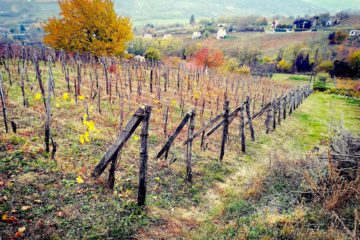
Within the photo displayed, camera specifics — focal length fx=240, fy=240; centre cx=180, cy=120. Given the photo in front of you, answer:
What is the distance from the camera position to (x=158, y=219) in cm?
468

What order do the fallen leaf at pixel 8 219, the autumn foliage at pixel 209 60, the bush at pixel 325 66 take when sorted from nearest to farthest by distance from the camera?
the fallen leaf at pixel 8 219 < the autumn foliage at pixel 209 60 < the bush at pixel 325 66

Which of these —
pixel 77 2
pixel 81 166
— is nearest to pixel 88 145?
pixel 81 166

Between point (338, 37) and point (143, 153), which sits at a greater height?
point (338, 37)

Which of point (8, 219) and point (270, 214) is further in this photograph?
point (270, 214)

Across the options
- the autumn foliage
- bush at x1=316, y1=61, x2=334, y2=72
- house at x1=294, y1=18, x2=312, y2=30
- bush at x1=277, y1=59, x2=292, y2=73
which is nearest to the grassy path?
the autumn foliage

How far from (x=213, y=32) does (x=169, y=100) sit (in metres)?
A: 107

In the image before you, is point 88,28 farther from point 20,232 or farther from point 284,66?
point 284,66

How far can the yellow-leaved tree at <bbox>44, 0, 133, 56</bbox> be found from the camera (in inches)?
895

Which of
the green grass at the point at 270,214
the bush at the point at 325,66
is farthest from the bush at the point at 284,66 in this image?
the green grass at the point at 270,214

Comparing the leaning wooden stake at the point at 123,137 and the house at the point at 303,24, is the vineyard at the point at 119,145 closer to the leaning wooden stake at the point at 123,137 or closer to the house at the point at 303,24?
the leaning wooden stake at the point at 123,137

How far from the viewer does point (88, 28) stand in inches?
914

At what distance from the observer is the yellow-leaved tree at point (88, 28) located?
22.7m

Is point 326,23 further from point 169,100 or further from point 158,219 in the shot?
point 158,219

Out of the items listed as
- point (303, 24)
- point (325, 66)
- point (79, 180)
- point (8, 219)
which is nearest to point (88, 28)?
point (79, 180)
